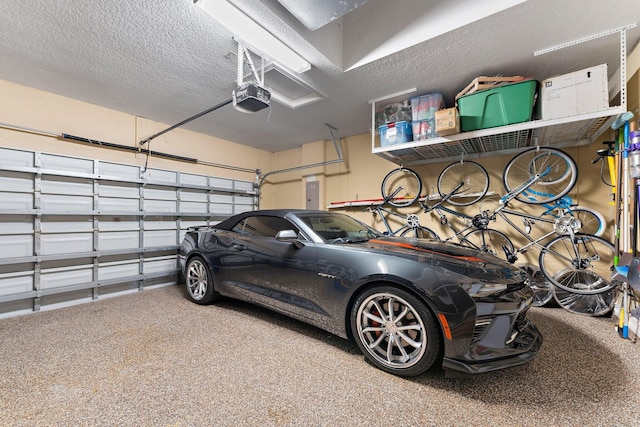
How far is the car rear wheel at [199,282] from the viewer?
2.97 metres

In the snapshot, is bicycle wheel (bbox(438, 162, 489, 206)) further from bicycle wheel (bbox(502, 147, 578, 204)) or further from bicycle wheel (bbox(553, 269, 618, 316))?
bicycle wheel (bbox(553, 269, 618, 316))

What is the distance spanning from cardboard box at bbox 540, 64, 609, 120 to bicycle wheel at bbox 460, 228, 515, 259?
1555mm

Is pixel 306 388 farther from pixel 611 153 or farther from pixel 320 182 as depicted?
pixel 320 182

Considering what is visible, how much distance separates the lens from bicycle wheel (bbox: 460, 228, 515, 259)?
332 centimetres

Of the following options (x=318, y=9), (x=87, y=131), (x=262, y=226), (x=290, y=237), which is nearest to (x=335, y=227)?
(x=290, y=237)

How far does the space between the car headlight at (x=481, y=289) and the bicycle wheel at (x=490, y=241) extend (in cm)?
202

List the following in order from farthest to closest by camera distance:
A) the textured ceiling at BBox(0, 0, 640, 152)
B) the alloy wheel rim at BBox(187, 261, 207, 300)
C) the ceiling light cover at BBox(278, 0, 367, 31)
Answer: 1. the alloy wheel rim at BBox(187, 261, 207, 300)
2. the textured ceiling at BBox(0, 0, 640, 152)
3. the ceiling light cover at BBox(278, 0, 367, 31)

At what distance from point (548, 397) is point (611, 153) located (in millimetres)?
2575

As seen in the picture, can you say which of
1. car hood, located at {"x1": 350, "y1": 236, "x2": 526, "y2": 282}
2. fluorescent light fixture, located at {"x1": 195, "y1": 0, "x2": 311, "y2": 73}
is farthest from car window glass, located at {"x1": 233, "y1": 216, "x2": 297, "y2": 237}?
fluorescent light fixture, located at {"x1": 195, "y1": 0, "x2": 311, "y2": 73}

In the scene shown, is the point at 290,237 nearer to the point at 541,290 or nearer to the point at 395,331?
the point at 395,331

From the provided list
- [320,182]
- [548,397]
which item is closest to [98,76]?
[320,182]

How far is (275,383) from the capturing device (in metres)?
1.57

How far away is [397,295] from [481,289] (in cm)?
50

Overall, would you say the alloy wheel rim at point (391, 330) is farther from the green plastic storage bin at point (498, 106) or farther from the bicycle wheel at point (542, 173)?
the bicycle wheel at point (542, 173)
